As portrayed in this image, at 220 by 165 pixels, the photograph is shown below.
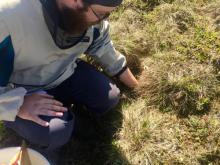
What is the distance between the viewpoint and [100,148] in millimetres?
2729

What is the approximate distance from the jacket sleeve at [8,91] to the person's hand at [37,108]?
0.06 m

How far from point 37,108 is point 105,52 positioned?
0.67 m

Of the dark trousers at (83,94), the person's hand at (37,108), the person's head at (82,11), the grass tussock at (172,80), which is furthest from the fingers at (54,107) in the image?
the grass tussock at (172,80)

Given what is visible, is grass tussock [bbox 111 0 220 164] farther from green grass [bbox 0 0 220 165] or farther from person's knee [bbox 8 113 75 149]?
person's knee [bbox 8 113 75 149]

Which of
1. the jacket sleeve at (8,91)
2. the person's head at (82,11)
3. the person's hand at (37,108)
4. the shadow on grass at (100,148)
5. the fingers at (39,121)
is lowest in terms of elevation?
the shadow on grass at (100,148)

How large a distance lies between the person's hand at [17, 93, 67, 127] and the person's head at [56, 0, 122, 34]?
404mm

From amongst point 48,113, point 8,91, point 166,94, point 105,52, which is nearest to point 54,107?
point 48,113

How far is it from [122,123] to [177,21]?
100cm

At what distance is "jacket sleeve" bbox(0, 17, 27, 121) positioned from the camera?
200 cm

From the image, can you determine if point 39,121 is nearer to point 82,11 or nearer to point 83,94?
point 83,94

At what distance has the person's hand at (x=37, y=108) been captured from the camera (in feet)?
7.13

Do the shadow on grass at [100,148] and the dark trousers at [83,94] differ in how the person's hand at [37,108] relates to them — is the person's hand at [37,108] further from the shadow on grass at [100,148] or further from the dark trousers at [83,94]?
the shadow on grass at [100,148]

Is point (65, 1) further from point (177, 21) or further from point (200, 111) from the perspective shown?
point (177, 21)

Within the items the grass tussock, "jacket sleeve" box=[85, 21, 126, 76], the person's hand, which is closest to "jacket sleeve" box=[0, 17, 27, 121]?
the person's hand
